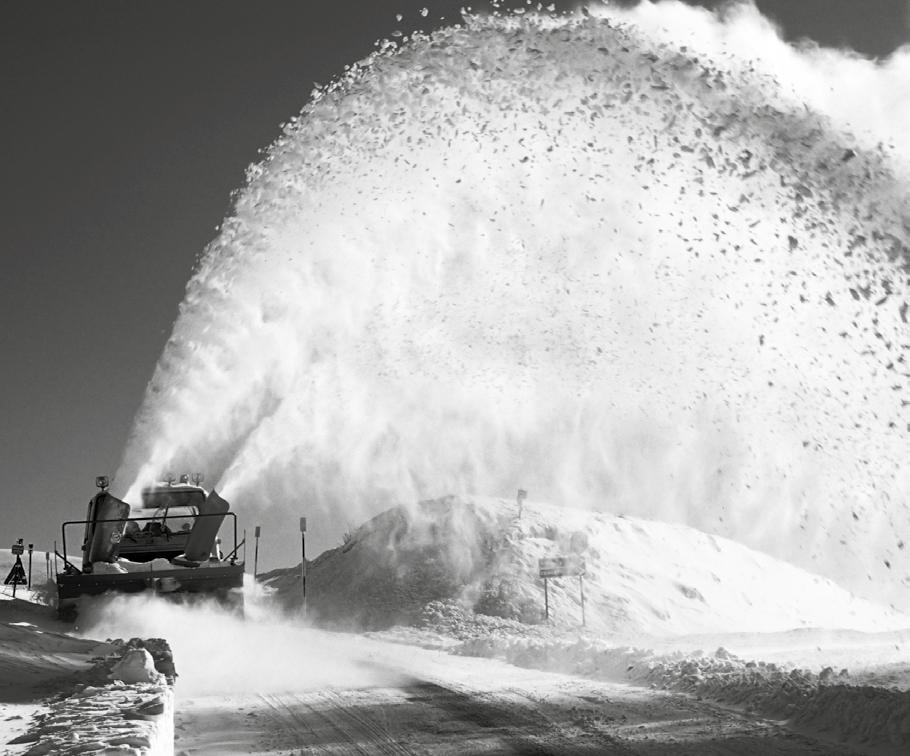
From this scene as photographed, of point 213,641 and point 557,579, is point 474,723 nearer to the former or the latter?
point 213,641

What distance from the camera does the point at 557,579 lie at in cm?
4344

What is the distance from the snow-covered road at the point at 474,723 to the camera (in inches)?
344

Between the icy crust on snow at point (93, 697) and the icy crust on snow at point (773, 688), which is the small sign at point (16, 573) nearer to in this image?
the icy crust on snow at point (93, 697)

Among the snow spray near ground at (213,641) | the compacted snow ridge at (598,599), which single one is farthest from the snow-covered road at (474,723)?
the compacted snow ridge at (598,599)

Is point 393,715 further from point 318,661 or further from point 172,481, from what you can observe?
point 172,481

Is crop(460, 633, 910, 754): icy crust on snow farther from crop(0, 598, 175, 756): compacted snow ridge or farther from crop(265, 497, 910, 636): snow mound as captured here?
crop(265, 497, 910, 636): snow mound

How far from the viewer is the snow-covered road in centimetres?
875

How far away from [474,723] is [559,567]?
2362cm

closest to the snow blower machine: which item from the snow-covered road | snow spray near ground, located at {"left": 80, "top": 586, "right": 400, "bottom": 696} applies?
snow spray near ground, located at {"left": 80, "top": 586, "right": 400, "bottom": 696}

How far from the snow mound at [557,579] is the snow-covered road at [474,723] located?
22.8m

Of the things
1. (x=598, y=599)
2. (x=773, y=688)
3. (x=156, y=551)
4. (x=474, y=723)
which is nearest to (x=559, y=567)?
(x=598, y=599)

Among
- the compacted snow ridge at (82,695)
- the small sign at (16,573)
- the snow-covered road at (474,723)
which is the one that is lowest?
the snow-covered road at (474,723)

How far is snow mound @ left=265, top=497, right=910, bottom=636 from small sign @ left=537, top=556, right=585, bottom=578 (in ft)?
5.53

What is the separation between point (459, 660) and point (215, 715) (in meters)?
11.3
